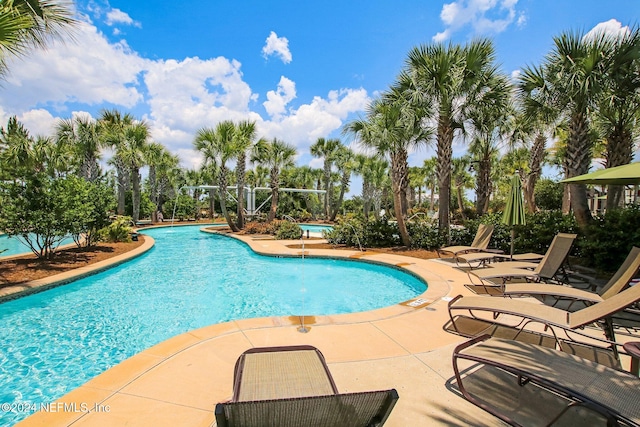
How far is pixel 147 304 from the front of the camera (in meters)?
6.19

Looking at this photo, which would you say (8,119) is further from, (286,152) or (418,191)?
(418,191)

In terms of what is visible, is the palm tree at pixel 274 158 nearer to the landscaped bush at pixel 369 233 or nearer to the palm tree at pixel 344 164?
the landscaped bush at pixel 369 233

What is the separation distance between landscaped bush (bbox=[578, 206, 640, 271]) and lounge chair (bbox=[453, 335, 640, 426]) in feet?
19.3

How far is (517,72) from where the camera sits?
28.9 feet

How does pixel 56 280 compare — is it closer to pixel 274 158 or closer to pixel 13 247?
pixel 13 247

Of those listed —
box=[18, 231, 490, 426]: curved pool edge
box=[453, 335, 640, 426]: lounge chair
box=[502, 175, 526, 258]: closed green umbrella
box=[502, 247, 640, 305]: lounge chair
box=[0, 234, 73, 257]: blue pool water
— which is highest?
box=[502, 175, 526, 258]: closed green umbrella

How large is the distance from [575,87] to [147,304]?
10.7 m

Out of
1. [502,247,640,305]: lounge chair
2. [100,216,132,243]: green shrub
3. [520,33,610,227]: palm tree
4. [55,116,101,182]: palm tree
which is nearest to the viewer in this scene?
[502,247,640,305]: lounge chair

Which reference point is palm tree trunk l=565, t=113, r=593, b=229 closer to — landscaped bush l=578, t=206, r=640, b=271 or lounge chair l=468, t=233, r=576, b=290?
landscaped bush l=578, t=206, r=640, b=271

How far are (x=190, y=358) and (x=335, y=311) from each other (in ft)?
10.4

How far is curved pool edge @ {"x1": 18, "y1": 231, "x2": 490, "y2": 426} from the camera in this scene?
2.37 meters

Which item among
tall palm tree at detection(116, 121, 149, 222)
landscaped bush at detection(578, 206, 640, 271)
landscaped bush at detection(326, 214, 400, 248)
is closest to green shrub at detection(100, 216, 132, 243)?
tall palm tree at detection(116, 121, 149, 222)

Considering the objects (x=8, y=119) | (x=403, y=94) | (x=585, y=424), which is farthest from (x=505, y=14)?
(x=8, y=119)

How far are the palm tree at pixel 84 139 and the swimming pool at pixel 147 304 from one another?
39.6ft
